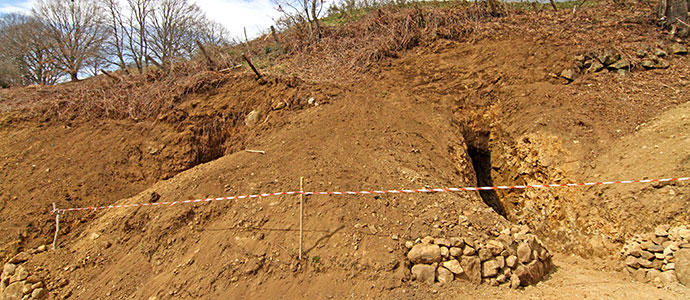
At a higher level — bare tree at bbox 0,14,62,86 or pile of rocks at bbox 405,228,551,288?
bare tree at bbox 0,14,62,86

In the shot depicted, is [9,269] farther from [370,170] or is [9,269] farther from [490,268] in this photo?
[490,268]

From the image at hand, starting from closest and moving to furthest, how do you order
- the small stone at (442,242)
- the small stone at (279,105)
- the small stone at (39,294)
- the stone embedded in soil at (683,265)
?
the stone embedded in soil at (683,265) < the small stone at (442,242) < the small stone at (39,294) < the small stone at (279,105)

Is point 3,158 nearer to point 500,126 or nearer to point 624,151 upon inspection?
point 500,126

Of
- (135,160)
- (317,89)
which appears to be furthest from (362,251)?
(135,160)

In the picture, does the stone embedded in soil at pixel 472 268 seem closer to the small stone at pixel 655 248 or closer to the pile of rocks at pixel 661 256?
the pile of rocks at pixel 661 256

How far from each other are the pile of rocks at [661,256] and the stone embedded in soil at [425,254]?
2747mm

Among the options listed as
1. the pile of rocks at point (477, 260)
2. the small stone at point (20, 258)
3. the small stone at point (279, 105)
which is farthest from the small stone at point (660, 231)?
the small stone at point (20, 258)

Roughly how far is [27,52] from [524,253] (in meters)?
22.2

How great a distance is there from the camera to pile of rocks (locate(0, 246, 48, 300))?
16.3ft

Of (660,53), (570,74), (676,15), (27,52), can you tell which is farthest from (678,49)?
(27,52)

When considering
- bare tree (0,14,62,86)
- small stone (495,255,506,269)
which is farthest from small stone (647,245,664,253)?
bare tree (0,14,62,86)

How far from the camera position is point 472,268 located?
4484 millimetres

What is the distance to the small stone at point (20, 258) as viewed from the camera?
5.44 metres

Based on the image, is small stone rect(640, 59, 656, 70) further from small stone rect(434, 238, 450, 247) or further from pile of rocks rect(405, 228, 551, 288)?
small stone rect(434, 238, 450, 247)
